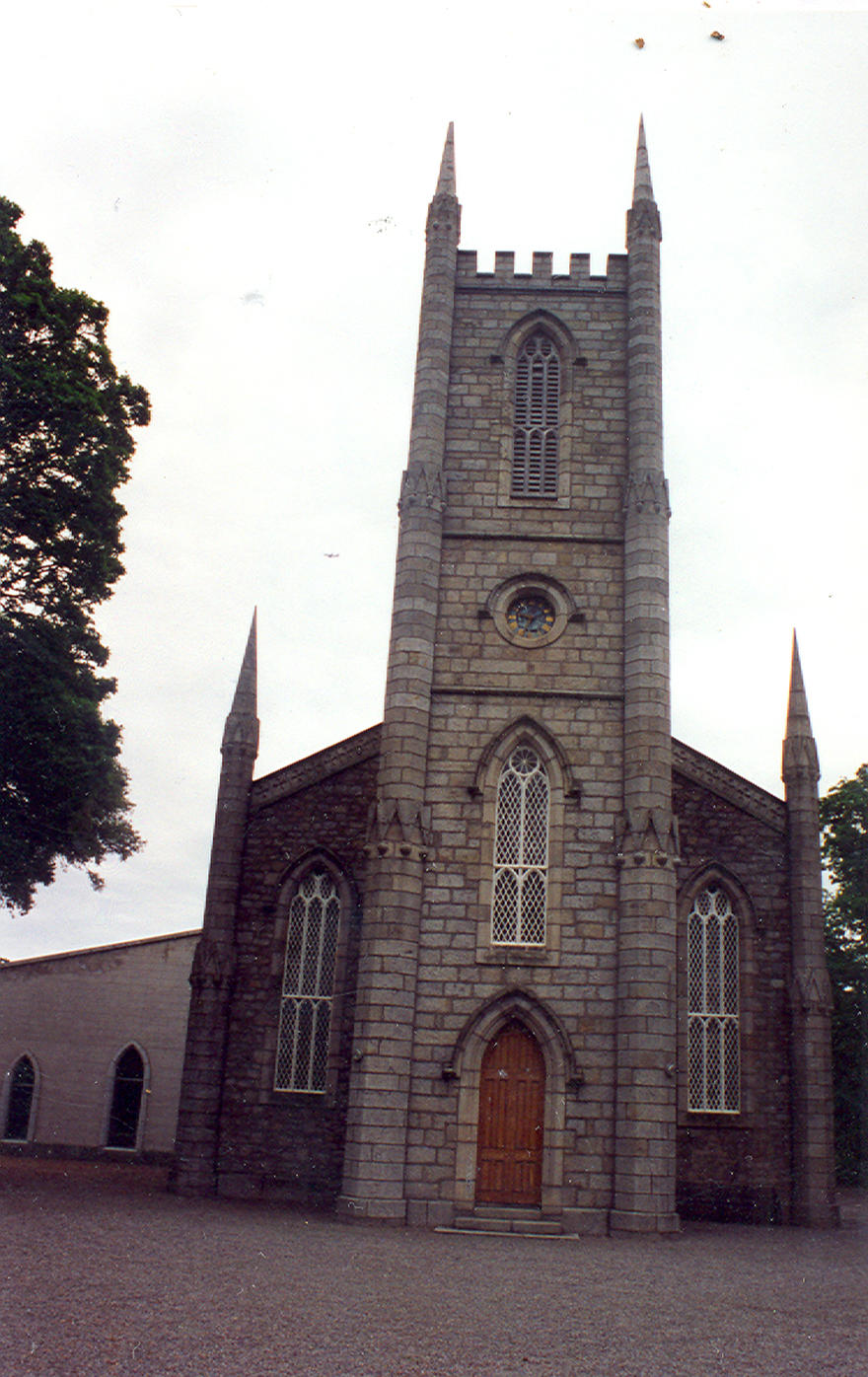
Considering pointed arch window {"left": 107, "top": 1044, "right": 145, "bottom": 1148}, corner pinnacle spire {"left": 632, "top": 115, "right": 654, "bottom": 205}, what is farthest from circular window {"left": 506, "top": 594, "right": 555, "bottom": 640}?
pointed arch window {"left": 107, "top": 1044, "right": 145, "bottom": 1148}

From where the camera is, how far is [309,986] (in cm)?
2180

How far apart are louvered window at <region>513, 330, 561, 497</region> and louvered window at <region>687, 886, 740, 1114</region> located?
8573 mm

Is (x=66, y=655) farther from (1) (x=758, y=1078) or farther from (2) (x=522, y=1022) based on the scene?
(1) (x=758, y=1078)

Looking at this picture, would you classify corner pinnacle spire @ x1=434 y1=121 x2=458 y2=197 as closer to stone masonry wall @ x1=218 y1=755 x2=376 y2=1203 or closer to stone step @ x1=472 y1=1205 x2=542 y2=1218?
stone masonry wall @ x1=218 y1=755 x2=376 y2=1203

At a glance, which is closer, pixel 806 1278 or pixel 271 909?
pixel 806 1278

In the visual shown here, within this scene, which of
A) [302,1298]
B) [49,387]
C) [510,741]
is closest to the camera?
[302,1298]

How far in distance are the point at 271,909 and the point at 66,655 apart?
633 centimetres

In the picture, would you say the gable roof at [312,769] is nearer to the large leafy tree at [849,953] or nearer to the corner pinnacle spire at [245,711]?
the corner pinnacle spire at [245,711]

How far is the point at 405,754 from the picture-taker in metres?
19.7

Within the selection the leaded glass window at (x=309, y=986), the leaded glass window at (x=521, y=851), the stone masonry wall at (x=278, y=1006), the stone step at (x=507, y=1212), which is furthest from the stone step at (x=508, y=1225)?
the leaded glass window at (x=309, y=986)

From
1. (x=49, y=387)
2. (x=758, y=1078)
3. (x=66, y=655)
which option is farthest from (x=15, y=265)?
(x=758, y=1078)

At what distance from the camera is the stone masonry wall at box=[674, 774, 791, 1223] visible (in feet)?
Result: 67.5

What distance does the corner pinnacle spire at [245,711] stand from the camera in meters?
23.5

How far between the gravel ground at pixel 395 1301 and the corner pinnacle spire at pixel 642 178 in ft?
65.0
